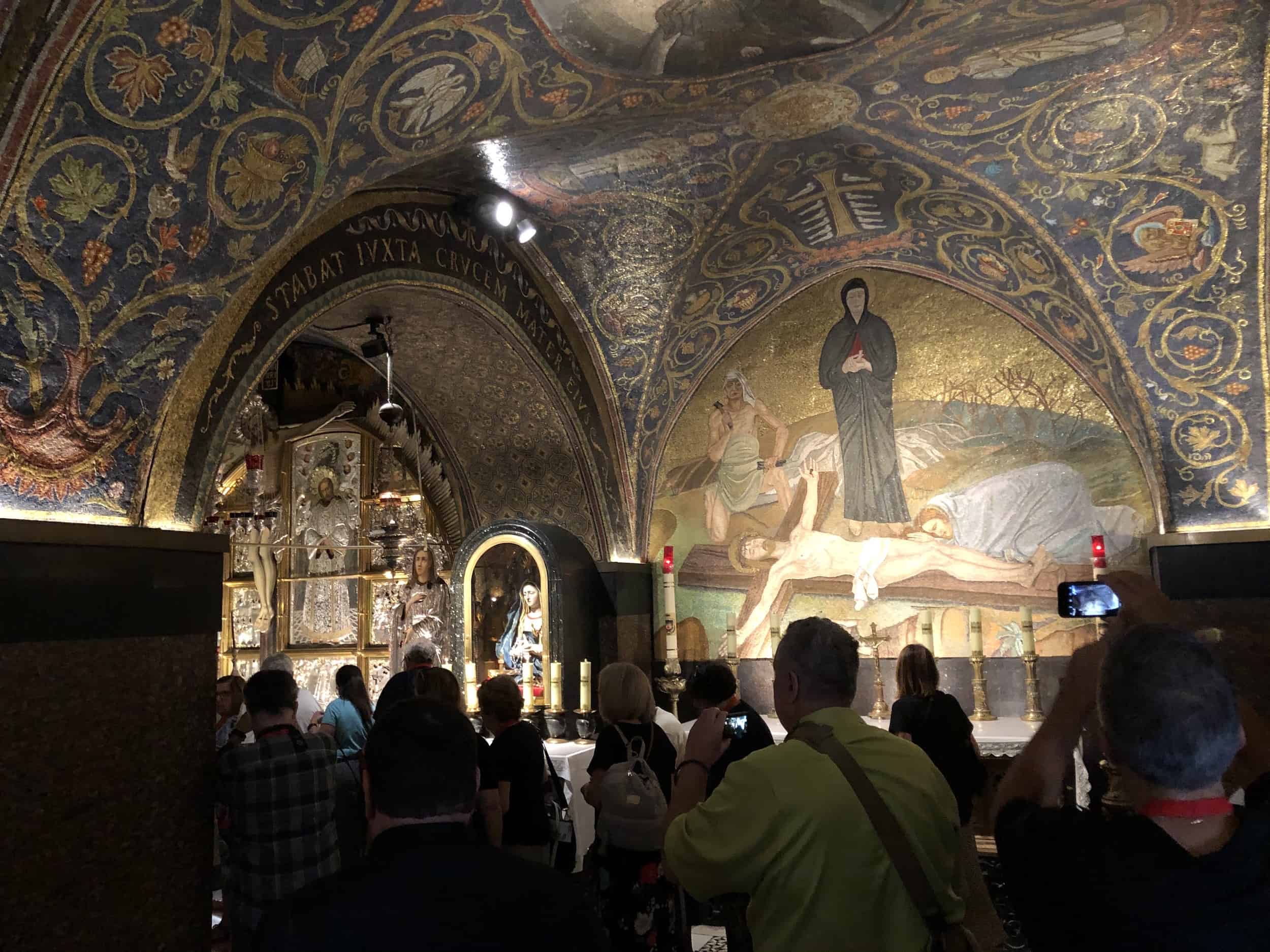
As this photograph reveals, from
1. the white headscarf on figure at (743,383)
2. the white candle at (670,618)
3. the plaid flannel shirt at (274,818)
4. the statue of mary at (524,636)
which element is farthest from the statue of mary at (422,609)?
the plaid flannel shirt at (274,818)

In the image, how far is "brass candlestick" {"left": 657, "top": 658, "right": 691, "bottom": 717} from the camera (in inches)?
346

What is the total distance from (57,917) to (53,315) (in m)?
2.67

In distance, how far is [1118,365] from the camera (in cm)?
781

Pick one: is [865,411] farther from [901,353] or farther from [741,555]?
[741,555]

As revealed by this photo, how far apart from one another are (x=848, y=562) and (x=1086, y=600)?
201 inches

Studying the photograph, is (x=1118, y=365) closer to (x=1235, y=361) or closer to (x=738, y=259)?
(x=1235, y=361)

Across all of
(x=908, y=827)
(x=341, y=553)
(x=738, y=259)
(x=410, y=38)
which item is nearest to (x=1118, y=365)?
(x=738, y=259)

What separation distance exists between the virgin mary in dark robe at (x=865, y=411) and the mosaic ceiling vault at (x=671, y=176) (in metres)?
0.63

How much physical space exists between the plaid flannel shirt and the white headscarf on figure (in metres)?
6.55

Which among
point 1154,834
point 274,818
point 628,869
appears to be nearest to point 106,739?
point 274,818

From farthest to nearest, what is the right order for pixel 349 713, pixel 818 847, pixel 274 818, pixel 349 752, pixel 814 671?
pixel 349 713 < pixel 349 752 < pixel 274 818 < pixel 814 671 < pixel 818 847

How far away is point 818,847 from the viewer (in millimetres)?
2088

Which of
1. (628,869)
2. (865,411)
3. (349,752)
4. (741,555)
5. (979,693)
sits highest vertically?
(865,411)

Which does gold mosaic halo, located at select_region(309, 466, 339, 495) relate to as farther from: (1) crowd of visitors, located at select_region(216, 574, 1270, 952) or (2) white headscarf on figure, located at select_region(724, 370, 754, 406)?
(1) crowd of visitors, located at select_region(216, 574, 1270, 952)
